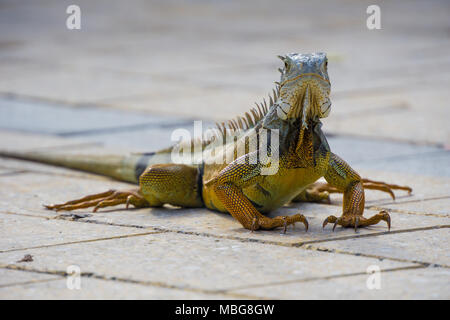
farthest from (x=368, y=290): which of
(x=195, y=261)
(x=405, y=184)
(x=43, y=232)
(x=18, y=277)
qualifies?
(x=405, y=184)

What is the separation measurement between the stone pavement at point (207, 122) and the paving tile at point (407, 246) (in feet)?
0.05

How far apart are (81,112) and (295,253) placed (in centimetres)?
583

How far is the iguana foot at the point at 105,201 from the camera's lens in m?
5.44

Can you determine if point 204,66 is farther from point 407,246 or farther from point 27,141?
point 407,246

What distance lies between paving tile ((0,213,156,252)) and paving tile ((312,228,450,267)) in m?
1.26

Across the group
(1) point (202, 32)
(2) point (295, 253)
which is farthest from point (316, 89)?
(1) point (202, 32)

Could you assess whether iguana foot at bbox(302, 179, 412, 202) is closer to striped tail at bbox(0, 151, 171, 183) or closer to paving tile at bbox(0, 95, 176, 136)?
striped tail at bbox(0, 151, 171, 183)

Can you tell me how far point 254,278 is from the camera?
390 centimetres

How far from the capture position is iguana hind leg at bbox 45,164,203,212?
5406 mm

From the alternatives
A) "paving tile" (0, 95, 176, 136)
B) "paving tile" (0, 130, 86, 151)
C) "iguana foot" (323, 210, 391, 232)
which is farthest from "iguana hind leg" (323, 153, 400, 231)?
"paving tile" (0, 95, 176, 136)

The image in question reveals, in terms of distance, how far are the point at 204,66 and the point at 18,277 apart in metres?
8.63
